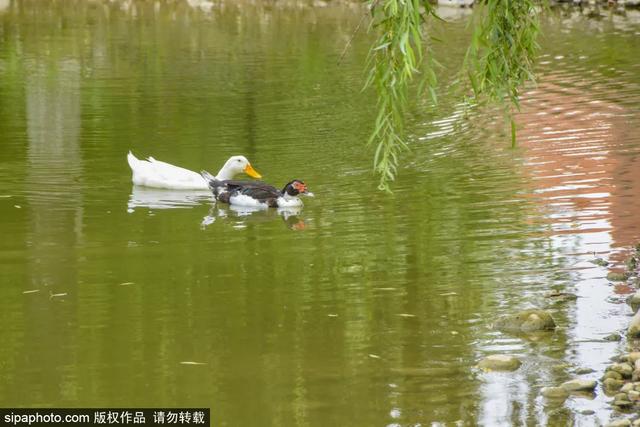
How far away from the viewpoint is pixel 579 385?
342 inches

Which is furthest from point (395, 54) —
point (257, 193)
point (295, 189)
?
point (257, 193)

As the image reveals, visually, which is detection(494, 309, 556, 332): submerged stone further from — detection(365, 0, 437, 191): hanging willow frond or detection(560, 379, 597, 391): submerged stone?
detection(365, 0, 437, 191): hanging willow frond

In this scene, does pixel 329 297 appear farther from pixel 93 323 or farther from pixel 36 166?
pixel 36 166

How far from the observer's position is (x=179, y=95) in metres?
26.3

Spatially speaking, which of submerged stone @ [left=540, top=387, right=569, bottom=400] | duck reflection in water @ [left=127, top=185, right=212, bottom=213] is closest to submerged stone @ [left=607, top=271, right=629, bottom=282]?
submerged stone @ [left=540, top=387, right=569, bottom=400]

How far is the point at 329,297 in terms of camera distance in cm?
1144

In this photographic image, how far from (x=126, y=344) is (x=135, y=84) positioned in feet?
60.8

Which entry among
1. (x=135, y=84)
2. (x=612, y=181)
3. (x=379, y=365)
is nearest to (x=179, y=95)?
(x=135, y=84)

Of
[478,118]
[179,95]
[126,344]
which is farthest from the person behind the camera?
[179,95]

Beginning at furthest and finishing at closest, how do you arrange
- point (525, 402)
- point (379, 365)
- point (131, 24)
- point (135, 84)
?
point (131, 24)
point (135, 84)
point (379, 365)
point (525, 402)

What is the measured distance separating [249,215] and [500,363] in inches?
280

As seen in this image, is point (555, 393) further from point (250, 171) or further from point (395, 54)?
point (250, 171)

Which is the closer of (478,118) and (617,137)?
(617,137)

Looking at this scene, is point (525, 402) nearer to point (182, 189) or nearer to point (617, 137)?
point (182, 189)
